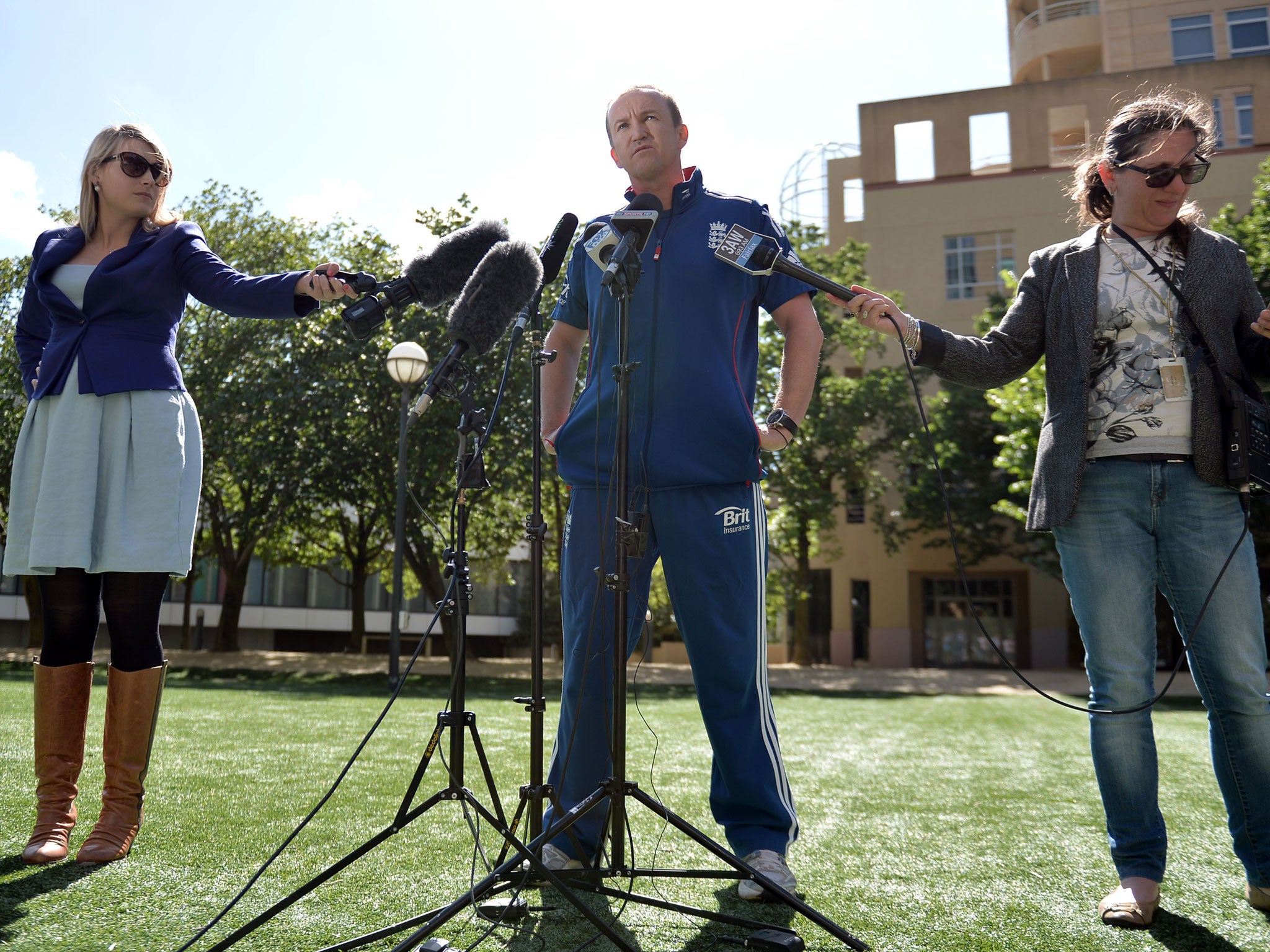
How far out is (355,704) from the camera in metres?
9.69

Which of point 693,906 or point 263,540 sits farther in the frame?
point 263,540

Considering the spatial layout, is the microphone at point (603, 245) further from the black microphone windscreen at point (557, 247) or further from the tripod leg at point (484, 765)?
the tripod leg at point (484, 765)

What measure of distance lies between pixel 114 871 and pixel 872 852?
2209 millimetres

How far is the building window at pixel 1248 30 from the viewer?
105ft

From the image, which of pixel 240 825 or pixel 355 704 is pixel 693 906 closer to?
pixel 240 825

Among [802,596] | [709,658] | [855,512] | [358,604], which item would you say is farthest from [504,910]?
[855,512]

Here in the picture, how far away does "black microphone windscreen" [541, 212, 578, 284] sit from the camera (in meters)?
2.92

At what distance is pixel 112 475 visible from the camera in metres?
3.03

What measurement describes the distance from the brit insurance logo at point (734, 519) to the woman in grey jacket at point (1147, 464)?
2.07ft

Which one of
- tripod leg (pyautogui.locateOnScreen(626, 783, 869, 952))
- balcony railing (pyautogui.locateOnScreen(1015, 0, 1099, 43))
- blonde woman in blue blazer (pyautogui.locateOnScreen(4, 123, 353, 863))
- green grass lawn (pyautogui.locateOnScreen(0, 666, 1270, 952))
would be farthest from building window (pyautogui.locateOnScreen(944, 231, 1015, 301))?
tripod leg (pyautogui.locateOnScreen(626, 783, 869, 952))

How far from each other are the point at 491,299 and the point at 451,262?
223 millimetres

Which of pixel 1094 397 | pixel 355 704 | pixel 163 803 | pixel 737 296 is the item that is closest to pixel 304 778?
pixel 163 803

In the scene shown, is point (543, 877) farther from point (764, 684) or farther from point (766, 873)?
point (764, 684)

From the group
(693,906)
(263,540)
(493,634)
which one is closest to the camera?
(693,906)
